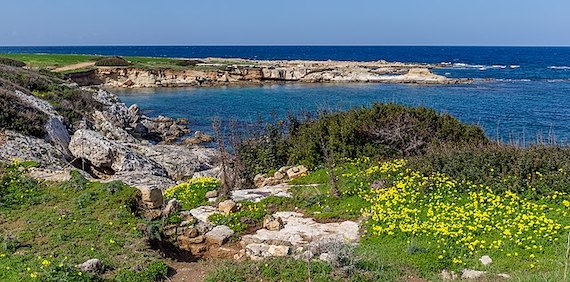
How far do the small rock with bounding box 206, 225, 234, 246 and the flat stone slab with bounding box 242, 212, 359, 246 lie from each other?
414 mm

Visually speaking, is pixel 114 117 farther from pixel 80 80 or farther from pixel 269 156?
pixel 80 80

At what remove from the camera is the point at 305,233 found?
12359mm

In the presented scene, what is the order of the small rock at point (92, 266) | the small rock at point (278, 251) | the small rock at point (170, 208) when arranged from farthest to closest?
the small rock at point (170, 208), the small rock at point (278, 251), the small rock at point (92, 266)

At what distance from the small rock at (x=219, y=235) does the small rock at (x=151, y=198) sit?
2.00 meters

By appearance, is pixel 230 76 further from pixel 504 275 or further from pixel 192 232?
pixel 504 275

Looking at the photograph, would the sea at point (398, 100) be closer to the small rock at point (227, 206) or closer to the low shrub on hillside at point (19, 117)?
the low shrub on hillside at point (19, 117)

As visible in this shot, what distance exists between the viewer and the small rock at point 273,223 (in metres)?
12.8

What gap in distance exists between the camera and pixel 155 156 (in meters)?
26.3

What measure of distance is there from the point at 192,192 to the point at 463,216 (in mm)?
8694

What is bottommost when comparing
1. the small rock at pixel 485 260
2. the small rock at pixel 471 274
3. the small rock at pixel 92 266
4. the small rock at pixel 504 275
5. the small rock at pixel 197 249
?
the small rock at pixel 197 249

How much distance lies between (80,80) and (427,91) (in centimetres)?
4677

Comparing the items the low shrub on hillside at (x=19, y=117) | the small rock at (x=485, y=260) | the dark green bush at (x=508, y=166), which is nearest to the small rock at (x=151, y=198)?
the dark green bush at (x=508, y=166)

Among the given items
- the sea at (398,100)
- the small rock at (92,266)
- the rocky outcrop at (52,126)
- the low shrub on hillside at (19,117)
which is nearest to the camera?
the small rock at (92,266)

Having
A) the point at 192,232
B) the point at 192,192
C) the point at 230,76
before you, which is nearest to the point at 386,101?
the point at 230,76
